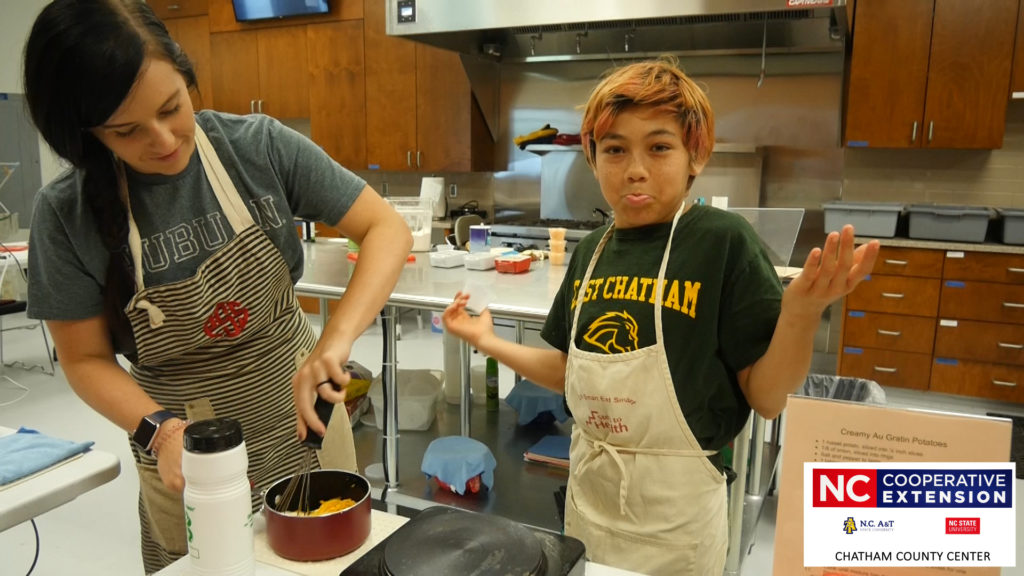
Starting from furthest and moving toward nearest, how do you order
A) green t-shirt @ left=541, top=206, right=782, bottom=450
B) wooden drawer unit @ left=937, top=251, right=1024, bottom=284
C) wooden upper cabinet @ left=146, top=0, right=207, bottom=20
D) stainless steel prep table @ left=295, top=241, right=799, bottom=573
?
wooden upper cabinet @ left=146, top=0, right=207, bottom=20, wooden drawer unit @ left=937, top=251, right=1024, bottom=284, stainless steel prep table @ left=295, top=241, right=799, bottom=573, green t-shirt @ left=541, top=206, right=782, bottom=450

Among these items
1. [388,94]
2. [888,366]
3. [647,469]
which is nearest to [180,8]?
[388,94]

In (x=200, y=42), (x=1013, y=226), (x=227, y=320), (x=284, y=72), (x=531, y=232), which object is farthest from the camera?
(x=200, y=42)

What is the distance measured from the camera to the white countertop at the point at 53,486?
3.03ft

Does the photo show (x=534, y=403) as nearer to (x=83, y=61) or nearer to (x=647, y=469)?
(x=647, y=469)

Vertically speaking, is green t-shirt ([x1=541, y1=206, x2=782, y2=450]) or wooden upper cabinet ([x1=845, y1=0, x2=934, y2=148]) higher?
wooden upper cabinet ([x1=845, y1=0, x2=934, y2=148])

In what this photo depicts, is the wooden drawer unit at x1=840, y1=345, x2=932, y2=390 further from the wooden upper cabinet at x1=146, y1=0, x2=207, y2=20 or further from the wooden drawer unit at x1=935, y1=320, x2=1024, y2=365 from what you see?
the wooden upper cabinet at x1=146, y1=0, x2=207, y2=20

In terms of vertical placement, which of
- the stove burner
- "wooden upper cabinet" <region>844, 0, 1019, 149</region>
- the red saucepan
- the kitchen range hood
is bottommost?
the red saucepan

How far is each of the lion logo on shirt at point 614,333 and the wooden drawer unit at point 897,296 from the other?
303 centimetres

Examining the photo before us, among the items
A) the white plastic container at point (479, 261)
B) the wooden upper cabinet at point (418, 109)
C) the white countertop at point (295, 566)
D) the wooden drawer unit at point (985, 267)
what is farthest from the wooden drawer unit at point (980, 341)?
the white countertop at point (295, 566)

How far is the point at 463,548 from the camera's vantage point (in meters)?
0.67


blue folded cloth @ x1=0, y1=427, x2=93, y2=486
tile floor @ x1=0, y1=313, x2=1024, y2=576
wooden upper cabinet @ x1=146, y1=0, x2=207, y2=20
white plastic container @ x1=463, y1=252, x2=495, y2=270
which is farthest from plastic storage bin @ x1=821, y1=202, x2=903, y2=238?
wooden upper cabinet @ x1=146, y1=0, x2=207, y2=20

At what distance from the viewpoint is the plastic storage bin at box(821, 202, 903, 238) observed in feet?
11.9

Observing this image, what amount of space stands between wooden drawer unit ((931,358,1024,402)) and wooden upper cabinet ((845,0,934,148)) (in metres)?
1.18

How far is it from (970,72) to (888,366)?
1557 millimetres
